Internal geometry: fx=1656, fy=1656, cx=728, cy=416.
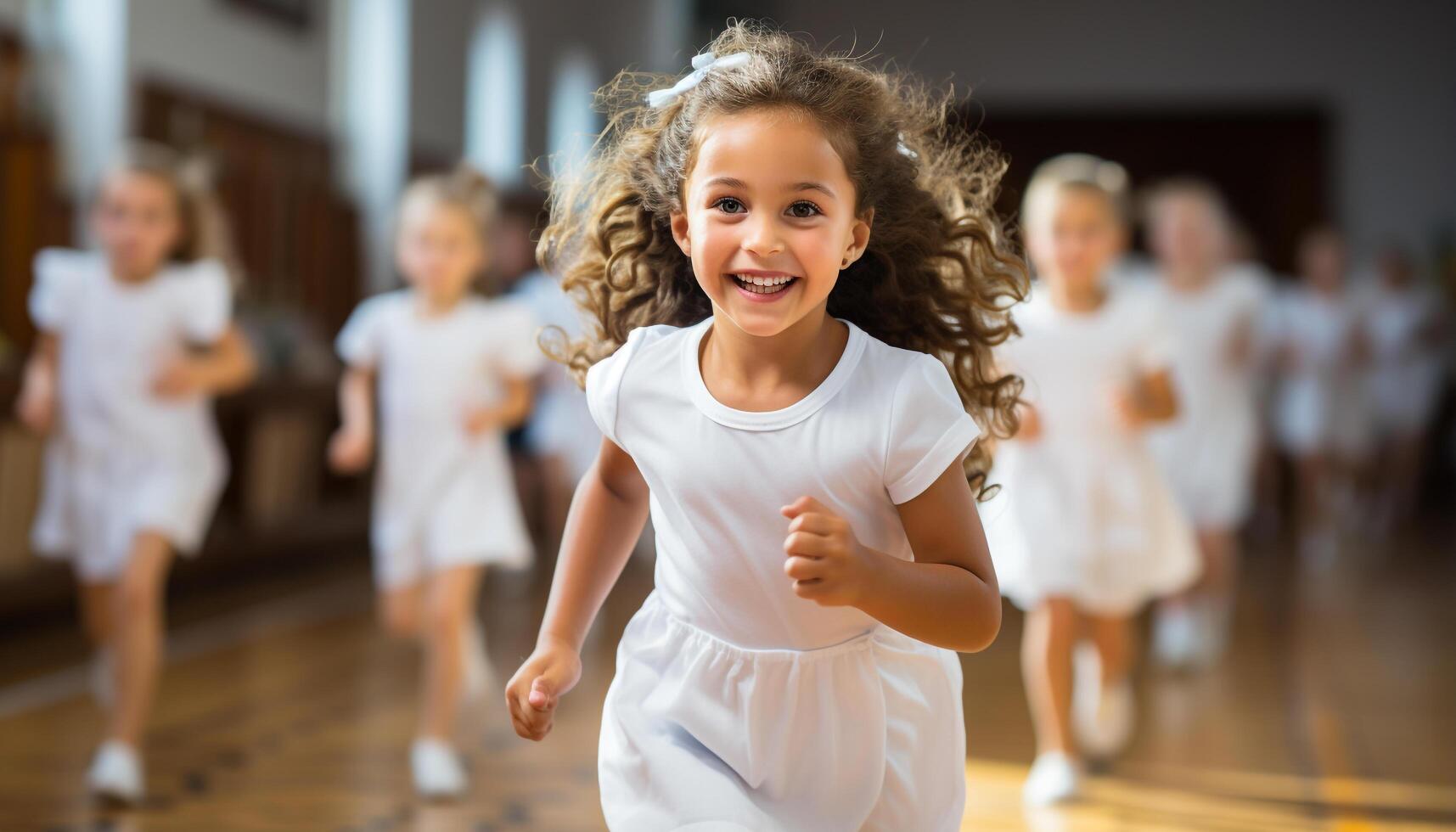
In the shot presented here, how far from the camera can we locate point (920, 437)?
1.81 metres

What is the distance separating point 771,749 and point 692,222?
62cm

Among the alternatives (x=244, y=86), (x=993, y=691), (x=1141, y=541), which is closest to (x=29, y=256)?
(x=244, y=86)

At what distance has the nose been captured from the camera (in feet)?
5.78

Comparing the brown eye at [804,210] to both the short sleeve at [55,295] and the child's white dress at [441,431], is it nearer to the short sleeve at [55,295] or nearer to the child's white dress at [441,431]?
the child's white dress at [441,431]

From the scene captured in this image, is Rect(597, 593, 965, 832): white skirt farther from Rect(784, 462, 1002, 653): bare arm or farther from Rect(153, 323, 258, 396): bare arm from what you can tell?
Rect(153, 323, 258, 396): bare arm

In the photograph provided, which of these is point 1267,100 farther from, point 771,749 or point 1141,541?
point 771,749

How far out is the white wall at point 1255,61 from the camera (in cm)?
1678

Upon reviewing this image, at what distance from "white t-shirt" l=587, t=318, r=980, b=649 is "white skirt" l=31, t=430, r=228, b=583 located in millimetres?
2404

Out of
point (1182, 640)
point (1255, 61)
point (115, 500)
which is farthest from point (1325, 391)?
point (115, 500)

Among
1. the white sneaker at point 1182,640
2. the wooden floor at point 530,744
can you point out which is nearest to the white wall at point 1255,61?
the wooden floor at point 530,744

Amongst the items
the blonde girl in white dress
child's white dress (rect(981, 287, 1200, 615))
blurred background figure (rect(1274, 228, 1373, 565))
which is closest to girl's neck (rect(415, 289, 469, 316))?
child's white dress (rect(981, 287, 1200, 615))

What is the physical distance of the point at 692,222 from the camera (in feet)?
6.11

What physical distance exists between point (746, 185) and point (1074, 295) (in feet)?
Result: 8.76

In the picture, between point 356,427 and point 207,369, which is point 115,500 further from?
point 356,427
